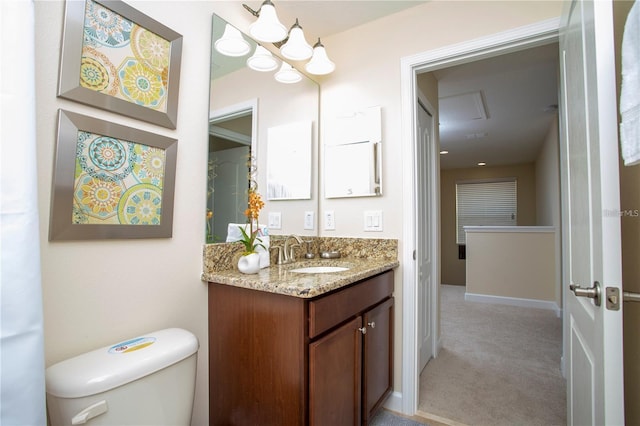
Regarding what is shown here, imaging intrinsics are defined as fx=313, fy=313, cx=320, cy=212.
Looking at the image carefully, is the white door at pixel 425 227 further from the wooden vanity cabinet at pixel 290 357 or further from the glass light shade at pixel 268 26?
the glass light shade at pixel 268 26

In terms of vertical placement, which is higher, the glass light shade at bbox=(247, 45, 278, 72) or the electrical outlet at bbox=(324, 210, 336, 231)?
the glass light shade at bbox=(247, 45, 278, 72)

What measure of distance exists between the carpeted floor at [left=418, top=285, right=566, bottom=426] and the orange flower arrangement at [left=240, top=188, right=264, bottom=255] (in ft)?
4.70

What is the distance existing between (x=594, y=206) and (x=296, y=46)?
5.10 feet

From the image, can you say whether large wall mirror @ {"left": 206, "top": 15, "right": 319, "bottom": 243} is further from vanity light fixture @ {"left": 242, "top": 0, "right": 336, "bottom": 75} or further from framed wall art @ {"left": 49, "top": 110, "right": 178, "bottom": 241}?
framed wall art @ {"left": 49, "top": 110, "right": 178, "bottom": 241}

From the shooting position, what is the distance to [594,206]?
890 millimetres

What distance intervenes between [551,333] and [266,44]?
3.82 metres

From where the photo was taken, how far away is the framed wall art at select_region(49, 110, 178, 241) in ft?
3.21

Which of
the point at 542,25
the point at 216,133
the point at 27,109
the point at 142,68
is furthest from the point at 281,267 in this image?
the point at 542,25

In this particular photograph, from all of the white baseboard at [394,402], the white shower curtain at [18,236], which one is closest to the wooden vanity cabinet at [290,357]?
the white baseboard at [394,402]

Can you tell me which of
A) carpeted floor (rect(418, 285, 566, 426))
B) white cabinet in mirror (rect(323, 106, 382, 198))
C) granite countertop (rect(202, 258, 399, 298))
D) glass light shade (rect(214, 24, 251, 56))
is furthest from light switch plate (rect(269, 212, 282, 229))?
carpeted floor (rect(418, 285, 566, 426))

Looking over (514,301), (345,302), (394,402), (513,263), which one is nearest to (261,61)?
(345,302)

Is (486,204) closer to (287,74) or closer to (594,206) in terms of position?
(287,74)

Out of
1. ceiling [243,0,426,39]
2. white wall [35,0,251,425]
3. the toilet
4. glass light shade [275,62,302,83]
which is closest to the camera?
the toilet

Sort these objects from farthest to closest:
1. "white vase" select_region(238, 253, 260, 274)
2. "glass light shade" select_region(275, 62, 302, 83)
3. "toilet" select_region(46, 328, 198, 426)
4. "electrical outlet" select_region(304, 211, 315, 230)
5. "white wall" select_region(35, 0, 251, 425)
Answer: "electrical outlet" select_region(304, 211, 315, 230), "glass light shade" select_region(275, 62, 302, 83), "white vase" select_region(238, 253, 260, 274), "white wall" select_region(35, 0, 251, 425), "toilet" select_region(46, 328, 198, 426)
